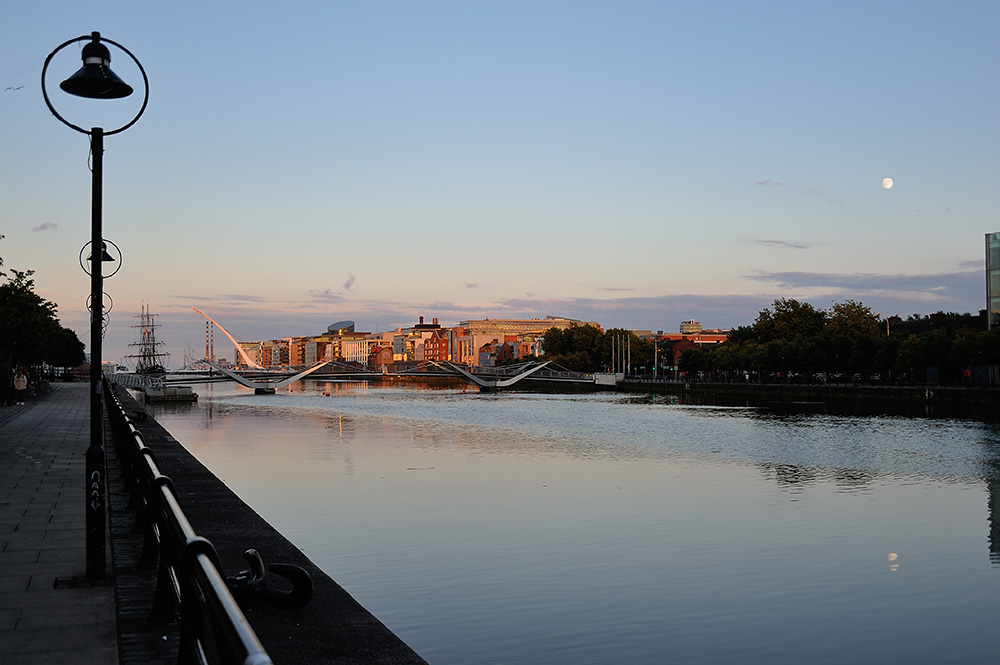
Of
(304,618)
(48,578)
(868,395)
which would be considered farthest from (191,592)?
(868,395)

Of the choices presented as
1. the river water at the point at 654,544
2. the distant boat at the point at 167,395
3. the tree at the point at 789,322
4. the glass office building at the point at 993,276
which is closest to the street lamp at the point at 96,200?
the river water at the point at 654,544

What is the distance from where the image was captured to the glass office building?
6362 cm

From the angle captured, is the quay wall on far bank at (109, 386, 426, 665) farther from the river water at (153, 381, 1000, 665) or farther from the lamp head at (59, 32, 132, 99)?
the lamp head at (59, 32, 132, 99)

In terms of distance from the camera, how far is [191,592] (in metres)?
3.94

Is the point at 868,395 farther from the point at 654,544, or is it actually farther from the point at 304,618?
the point at 304,618

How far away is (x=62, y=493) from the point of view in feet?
38.4

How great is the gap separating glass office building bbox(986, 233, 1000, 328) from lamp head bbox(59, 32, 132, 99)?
220 ft

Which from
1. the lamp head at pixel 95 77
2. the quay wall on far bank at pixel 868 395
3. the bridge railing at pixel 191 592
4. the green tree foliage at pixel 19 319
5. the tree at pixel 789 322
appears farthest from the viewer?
the tree at pixel 789 322

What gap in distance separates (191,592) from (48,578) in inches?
145

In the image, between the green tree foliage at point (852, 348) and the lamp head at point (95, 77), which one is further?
the green tree foliage at point (852, 348)

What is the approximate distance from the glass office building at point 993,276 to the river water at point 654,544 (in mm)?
35540

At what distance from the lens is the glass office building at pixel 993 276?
6362 cm

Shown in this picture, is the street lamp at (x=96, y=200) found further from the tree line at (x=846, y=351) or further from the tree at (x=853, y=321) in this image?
the tree at (x=853, y=321)

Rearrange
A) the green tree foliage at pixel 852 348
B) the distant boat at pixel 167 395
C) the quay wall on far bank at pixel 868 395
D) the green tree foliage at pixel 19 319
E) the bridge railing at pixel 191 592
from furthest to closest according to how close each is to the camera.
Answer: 1. the distant boat at pixel 167 395
2. the green tree foliage at pixel 852 348
3. the quay wall on far bank at pixel 868 395
4. the green tree foliage at pixel 19 319
5. the bridge railing at pixel 191 592
